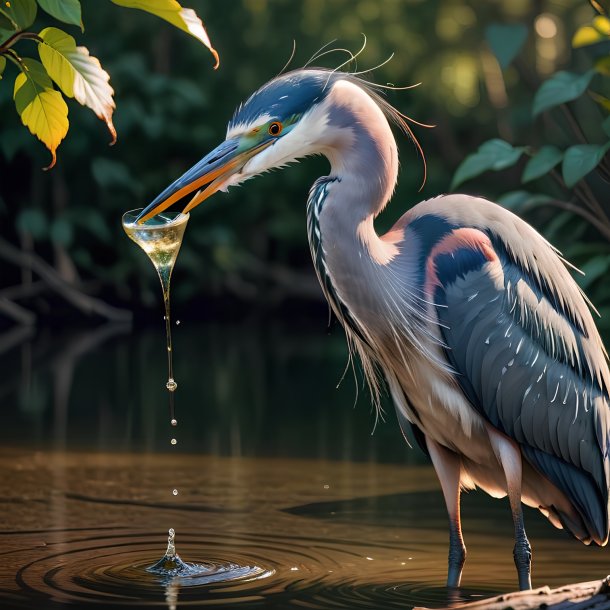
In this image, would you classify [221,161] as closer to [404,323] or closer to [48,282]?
[404,323]

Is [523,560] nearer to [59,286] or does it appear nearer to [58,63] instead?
[58,63]

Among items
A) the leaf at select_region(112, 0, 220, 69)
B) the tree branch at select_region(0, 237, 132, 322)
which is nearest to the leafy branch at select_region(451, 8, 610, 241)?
the leaf at select_region(112, 0, 220, 69)

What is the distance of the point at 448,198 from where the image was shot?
438 centimetres

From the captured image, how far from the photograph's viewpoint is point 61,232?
52.3ft

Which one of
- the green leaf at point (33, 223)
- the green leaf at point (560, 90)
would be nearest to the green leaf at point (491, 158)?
the green leaf at point (560, 90)

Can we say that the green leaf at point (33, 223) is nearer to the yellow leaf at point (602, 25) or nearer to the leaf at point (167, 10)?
the yellow leaf at point (602, 25)

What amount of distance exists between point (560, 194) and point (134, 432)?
843 cm

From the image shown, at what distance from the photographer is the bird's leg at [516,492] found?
4.27 metres

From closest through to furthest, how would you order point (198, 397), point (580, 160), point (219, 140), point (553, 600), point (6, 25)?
point (6, 25) → point (553, 600) → point (580, 160) → point (198, 397) → point (219, 140)

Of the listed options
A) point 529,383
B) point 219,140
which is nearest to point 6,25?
point 529,383

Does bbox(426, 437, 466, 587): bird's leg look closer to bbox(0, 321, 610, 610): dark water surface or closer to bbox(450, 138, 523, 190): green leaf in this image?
bbox(0, 321, 610, 610): dark water surface

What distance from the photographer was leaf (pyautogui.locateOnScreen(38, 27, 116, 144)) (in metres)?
2.80

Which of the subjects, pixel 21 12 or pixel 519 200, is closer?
pixel 21 12

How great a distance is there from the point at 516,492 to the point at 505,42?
3.07m
